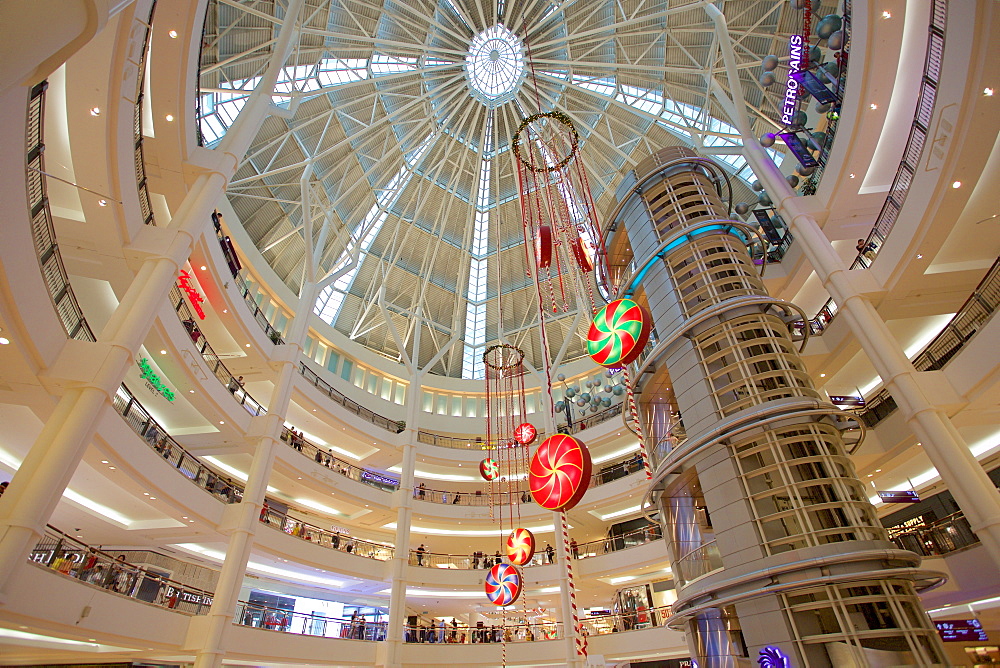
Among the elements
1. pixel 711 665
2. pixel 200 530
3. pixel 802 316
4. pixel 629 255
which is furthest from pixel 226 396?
pixel 802 316

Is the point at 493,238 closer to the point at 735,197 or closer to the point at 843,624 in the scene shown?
the point at 735,197

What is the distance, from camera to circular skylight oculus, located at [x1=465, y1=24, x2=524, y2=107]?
31453 mm

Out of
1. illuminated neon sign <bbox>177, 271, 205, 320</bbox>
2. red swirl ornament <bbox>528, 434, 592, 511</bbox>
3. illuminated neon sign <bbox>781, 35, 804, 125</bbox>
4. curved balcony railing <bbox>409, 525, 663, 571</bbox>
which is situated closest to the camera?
red swirl ornament <bbox>528, 434, 592, 511</bbox>

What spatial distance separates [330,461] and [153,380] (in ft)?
41.5

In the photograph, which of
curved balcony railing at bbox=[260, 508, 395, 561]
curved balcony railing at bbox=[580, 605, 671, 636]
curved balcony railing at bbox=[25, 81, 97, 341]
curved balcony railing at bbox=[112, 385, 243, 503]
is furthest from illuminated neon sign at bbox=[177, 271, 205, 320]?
curved balcony railing at bbox=[580, 605, 671, 636]

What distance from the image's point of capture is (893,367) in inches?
565

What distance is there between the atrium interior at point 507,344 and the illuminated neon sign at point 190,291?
175 millimetres

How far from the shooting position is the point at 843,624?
33.7 ft

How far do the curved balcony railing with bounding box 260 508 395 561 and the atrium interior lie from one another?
36cm

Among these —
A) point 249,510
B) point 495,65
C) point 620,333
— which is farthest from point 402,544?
point 495,65

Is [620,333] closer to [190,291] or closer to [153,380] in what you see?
[153,380]

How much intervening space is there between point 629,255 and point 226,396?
18796 millimetres

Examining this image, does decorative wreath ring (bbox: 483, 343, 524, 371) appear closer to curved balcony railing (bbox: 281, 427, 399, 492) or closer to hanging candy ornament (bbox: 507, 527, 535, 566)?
hanging candy ornament (bbox: 507, 527, 535, 566)

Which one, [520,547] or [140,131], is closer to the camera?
[140,131]
